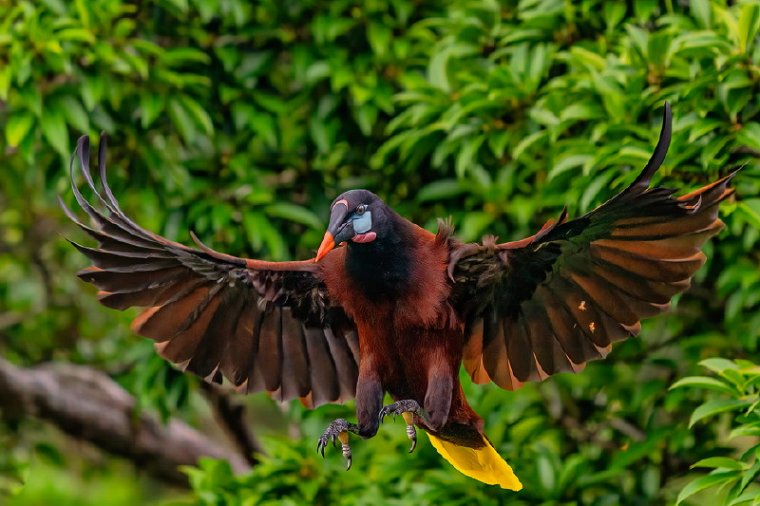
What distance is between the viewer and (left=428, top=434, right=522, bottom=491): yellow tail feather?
2932 millimetres

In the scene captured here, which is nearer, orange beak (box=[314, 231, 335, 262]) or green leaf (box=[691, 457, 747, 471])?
orange beak (box=[314, 231, 335, 262])

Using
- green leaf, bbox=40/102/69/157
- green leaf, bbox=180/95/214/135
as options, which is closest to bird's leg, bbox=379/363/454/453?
green leaf, bbox=180/95/214/135

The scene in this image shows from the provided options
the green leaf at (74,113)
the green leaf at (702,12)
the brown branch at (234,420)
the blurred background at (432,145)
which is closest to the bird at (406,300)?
the blurred background at (432,145)

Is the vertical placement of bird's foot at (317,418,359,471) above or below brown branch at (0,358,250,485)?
above

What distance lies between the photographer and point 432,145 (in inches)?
144

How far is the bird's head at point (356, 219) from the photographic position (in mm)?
2416

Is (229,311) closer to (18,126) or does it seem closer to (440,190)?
(440,190)

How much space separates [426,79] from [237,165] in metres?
0.70

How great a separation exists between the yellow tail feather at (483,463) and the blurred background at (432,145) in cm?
39

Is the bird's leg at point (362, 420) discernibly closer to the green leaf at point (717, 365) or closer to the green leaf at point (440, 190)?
the green leaf at point (717, 365)

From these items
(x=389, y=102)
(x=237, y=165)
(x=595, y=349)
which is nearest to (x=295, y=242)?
(x=237, y=165)

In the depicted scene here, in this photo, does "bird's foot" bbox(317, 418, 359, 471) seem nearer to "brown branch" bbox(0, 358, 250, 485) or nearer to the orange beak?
the orange beak

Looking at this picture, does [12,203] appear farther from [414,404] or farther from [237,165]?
[414,404]

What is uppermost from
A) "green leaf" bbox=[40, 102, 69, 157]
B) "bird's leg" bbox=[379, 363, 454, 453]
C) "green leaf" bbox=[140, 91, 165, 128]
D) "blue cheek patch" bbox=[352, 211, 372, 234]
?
"blue cheek patch" bbox=[352, 211, 372, 234]
